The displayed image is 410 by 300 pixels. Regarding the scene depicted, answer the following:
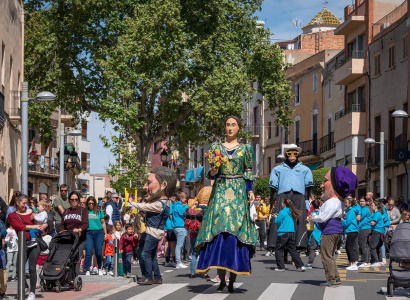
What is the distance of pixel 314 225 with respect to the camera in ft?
76.9

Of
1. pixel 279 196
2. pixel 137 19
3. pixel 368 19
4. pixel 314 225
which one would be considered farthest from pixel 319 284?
pixel 368 19

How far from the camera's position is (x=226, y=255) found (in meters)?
13.5

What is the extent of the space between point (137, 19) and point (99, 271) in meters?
20.9

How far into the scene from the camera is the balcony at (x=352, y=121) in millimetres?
51188

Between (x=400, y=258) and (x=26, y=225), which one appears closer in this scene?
(x=26, y=225)

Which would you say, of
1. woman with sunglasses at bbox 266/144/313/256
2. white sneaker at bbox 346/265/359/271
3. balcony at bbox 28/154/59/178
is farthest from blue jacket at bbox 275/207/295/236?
balcony at bbox 28/154/59/178

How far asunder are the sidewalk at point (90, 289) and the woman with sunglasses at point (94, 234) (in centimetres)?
145

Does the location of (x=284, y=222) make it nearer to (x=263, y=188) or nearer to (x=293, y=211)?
(x=293, y=211)

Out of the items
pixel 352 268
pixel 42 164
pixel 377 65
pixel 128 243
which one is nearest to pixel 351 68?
pixel 377 65

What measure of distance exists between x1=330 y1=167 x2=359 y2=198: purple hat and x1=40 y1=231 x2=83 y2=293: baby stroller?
4.20 meters

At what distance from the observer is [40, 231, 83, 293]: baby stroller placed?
15.2m

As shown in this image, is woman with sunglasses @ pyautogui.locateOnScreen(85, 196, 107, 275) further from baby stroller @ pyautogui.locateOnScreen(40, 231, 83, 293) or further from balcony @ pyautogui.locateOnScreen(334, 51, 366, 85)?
balcony @ pyautogui.locateOnScreen(334, 51, 366, 85)

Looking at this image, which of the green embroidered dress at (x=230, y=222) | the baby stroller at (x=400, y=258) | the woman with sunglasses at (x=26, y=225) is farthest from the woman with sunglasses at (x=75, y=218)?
the baby stroller at (x=400, y=258)

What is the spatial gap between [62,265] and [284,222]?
577cm
